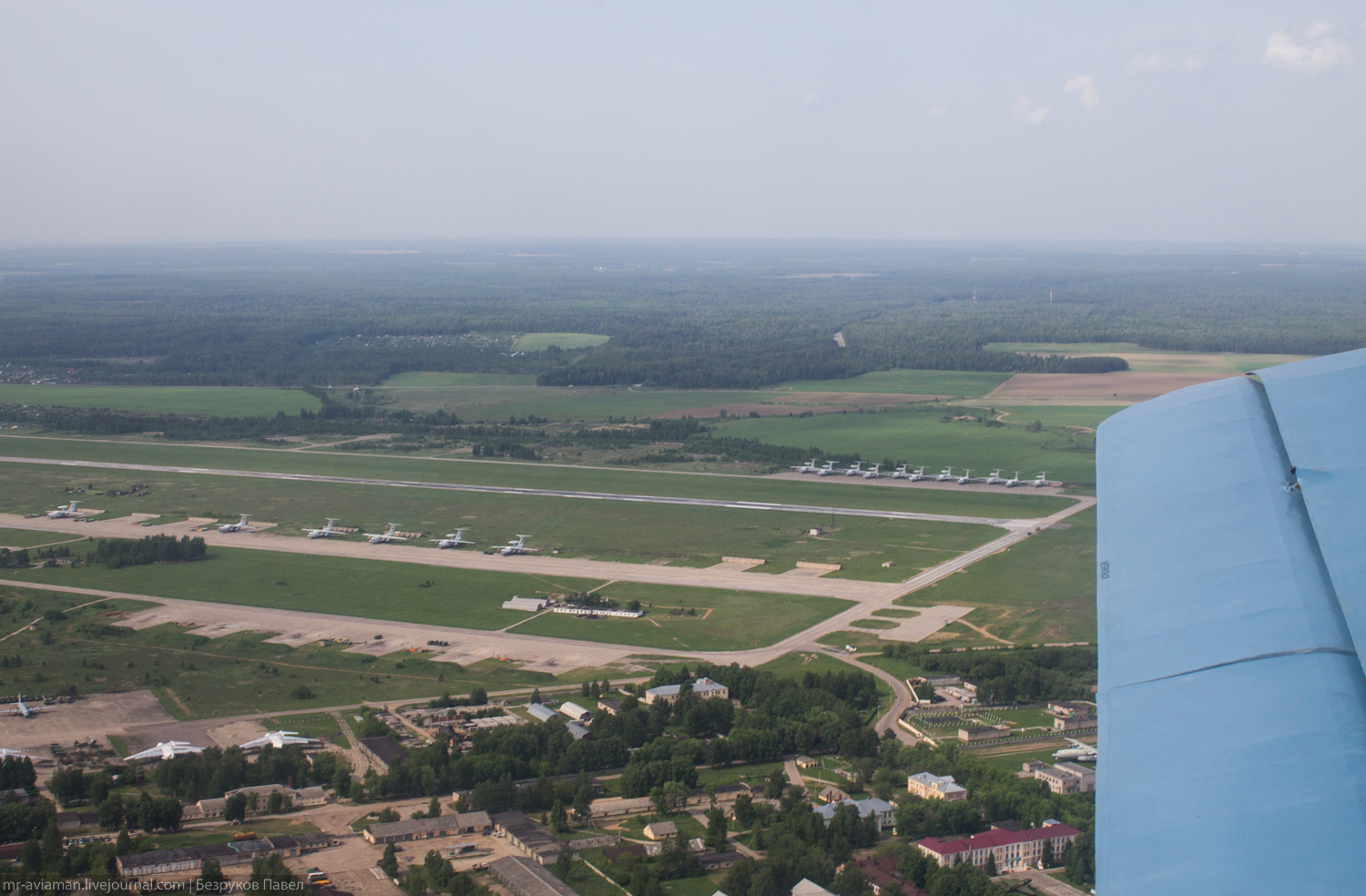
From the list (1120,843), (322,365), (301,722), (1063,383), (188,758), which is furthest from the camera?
(322,365)

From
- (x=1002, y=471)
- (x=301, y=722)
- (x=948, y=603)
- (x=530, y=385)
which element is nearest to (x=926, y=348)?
(x=530, y=385)

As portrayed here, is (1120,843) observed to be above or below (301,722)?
above

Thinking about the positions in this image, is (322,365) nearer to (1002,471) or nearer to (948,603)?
(1002,471)

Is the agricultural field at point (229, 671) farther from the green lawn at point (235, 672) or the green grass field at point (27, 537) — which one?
the green grass field at point (27, 537)

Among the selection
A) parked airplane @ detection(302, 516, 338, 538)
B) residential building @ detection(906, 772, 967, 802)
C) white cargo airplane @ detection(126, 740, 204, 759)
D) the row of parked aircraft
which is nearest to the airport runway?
the row of parked aircraft

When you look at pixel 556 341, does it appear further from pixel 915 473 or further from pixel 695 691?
pixel 695 691

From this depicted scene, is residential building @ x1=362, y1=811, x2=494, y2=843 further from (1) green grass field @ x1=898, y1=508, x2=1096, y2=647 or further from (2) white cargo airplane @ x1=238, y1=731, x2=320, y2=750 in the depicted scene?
(1) green grass field @ x1=898, y1=508, x2=1096, y2=647

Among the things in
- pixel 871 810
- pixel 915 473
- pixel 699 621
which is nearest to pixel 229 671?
pixel 699 621
